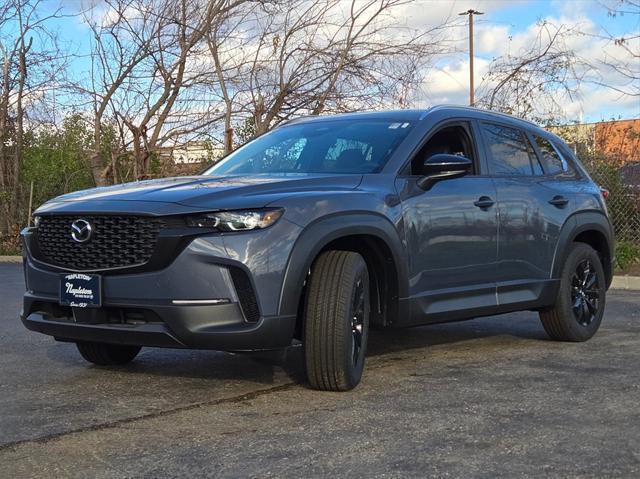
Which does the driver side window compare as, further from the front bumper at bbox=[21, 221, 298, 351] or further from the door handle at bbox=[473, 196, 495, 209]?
the front bumper at bbox=[21, 221, 298, 351]

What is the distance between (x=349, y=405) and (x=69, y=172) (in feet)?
52.5

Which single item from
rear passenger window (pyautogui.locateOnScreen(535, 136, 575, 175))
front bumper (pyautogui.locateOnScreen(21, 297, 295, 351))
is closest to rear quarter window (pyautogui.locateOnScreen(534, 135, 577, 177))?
rear passenger window (pyautogui.locateOnScreen(535, 136, 575, 175))

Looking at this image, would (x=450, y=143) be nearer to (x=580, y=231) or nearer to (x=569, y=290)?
(x=580, y=231)

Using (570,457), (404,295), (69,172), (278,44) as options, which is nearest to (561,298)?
(404,295)

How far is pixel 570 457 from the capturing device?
12.4 ft

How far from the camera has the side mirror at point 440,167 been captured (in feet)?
18.1

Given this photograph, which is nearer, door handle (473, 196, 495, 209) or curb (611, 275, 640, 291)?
door handle (473, 196, 495, 209)

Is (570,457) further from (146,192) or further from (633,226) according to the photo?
(633,226)

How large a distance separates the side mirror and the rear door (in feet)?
2.20

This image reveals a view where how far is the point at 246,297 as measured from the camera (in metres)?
4.57

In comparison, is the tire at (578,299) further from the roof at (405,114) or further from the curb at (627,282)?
the curb at (627,282)

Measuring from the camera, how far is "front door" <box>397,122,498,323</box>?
5445 millimetres

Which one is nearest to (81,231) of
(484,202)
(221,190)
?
(221,190)

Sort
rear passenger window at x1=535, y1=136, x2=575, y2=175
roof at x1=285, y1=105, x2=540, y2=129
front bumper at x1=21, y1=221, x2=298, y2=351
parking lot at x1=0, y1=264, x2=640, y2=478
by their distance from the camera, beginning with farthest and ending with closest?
rear passenger window at x1=535, y1=136, x2=575, y2=175, roof at x1=285, y1=105, x2=540, y2=129, front bumper at x1=21, y1=221, x2=298, y2=351, parking lot at x1=0, y1=264, x2=640, y2=478
